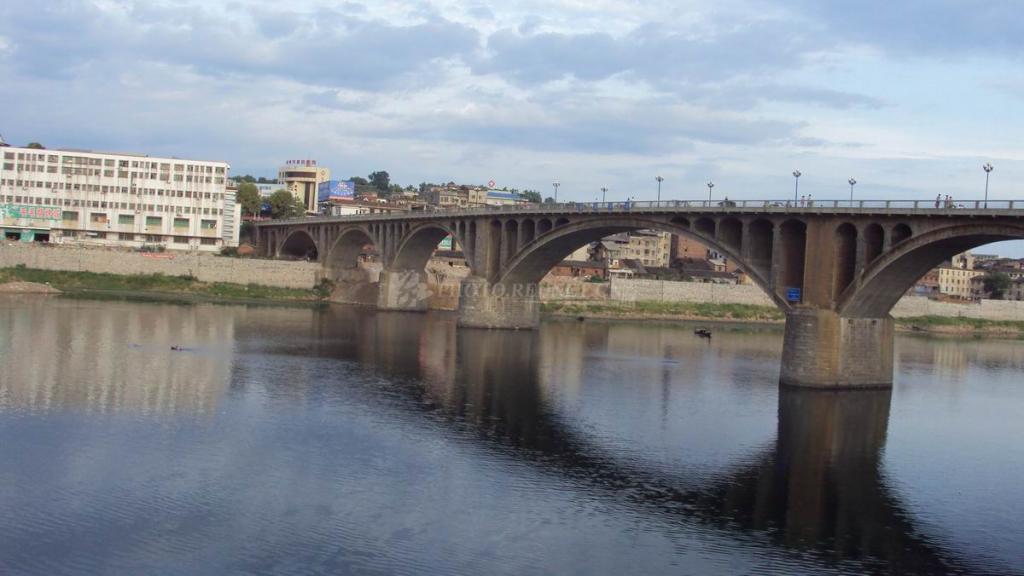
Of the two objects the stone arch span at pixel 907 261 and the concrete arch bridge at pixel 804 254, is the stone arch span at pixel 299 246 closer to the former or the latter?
the concrete arch bridge at pixel 804 254

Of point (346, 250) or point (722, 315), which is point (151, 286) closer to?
point (346, 250)

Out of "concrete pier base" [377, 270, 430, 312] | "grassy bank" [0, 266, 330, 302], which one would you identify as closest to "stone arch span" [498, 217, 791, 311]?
"concrete pier base" [377, 270, 430, 312]

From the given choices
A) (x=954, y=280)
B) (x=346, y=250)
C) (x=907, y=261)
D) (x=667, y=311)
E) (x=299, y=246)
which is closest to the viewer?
(x=907, y=261)

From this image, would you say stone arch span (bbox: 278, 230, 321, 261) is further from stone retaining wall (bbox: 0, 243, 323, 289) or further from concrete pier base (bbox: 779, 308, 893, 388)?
concrete pier base (bbox: 779, 308, 893, 388)

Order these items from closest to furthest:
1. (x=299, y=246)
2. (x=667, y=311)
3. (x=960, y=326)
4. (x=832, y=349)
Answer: (x=832, y=349), (x=667, y=311), (x=960, y=326), (x=299, y=246)

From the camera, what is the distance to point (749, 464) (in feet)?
133

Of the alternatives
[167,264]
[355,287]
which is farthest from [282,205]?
[167,264]

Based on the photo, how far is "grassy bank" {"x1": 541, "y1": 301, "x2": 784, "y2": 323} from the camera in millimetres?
118875

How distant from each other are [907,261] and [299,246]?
10485 centimetres

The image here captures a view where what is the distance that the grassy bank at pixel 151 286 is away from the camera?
108125 mm

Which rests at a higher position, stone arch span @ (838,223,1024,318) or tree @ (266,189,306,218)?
tree @ (266,189,306,218)

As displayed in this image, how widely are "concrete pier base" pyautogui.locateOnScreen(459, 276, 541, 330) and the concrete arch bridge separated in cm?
9

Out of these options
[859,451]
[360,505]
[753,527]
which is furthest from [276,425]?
[859,451]

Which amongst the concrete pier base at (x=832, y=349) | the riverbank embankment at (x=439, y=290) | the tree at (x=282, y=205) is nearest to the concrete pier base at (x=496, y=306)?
the riverbank embankment at (x=439, y=290)
